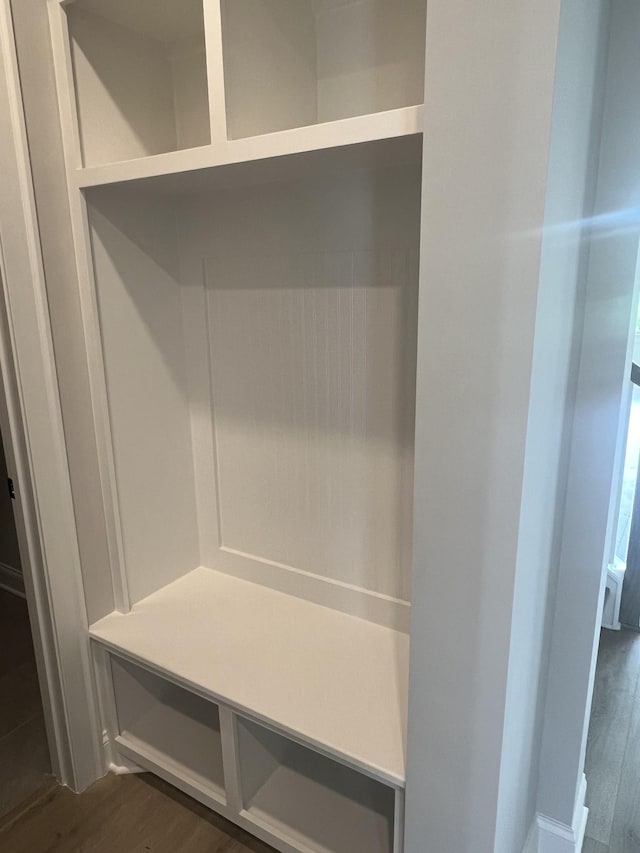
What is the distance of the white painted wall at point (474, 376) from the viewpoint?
0.83 metres

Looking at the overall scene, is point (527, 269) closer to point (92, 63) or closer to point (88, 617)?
point (92, 63)

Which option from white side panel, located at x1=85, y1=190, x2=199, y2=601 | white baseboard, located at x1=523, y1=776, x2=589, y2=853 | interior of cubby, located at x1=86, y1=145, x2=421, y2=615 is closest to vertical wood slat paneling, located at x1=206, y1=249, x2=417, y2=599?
interior of cubby, located at x1=86, y1=145, x2=421, y2=615

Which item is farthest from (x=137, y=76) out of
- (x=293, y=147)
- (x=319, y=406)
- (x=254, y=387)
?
(x=319, y=406)

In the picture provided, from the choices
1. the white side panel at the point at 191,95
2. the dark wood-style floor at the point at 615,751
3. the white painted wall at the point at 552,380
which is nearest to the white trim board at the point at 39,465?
the white side panel at the point at 191,95

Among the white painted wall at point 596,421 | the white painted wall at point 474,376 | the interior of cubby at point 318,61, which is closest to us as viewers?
the white painted wall at point 474,376

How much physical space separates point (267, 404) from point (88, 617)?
2.71 feet

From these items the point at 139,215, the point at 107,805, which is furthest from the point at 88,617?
the point at 139,215

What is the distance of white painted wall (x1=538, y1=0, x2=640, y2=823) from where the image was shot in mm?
1154

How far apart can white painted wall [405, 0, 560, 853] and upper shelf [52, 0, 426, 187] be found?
0.32 meters

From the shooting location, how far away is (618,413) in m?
1.27

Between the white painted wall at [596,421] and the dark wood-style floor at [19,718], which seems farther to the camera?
the dark wood-style floor at [19,718]

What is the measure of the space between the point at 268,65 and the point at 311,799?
1899 millimetres

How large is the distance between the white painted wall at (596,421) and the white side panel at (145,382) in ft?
3.97

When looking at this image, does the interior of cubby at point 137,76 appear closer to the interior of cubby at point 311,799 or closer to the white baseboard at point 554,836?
the interior of cubby at point 311,799
